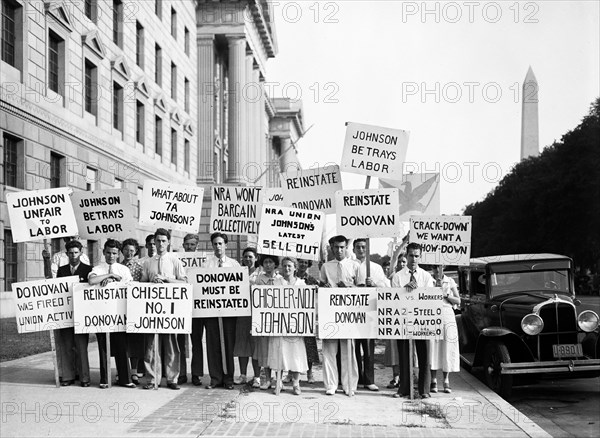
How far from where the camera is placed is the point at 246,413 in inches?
353

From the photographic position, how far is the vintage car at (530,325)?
420 inches

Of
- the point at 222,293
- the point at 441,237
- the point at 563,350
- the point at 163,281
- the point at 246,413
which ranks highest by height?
the point at 441,237

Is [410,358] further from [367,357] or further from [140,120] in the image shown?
[140,120]

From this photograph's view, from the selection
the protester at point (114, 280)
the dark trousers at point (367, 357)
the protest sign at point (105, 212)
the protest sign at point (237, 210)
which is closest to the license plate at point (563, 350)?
the dark trousers at point (367, 357)

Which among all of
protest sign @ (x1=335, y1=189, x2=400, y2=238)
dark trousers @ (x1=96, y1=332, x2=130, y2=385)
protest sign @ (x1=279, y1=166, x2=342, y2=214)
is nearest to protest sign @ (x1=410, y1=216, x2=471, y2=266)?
protest sign @ (x1=335, y1=189, x2=400, y2=238)

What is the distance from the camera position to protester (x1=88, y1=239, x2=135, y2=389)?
10.6 m

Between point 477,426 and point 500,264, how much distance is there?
4.41 meters

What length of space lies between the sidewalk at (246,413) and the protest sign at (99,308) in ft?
2.69

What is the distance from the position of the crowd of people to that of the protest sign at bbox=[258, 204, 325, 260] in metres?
0.22

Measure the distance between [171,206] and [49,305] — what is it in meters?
2.42

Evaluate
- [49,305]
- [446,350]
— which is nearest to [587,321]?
[446,350]

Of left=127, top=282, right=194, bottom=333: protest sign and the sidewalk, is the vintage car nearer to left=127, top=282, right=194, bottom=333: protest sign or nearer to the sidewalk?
the sidewalk

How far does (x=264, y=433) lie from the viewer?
26.1 ft

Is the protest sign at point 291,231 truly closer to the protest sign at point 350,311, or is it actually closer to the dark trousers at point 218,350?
the protest sign at point 350,311
